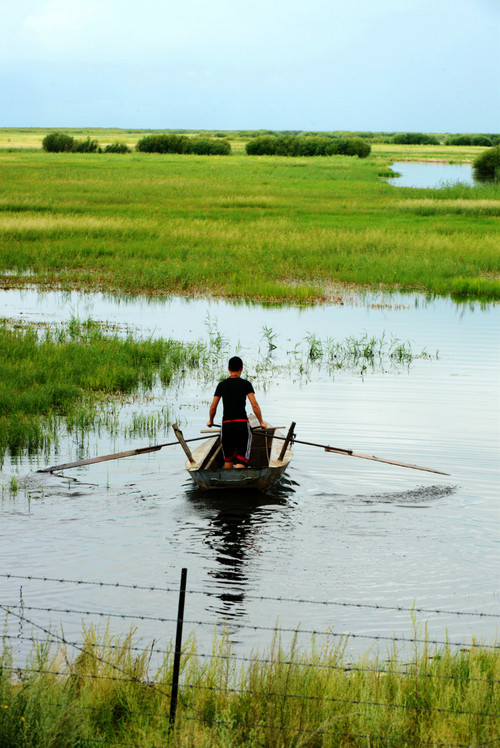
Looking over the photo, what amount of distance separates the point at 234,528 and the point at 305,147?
122977 millimetres

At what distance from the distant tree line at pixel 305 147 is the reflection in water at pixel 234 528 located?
380 ft

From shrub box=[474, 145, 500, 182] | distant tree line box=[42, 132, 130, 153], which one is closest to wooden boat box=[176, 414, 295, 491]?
shrub box=[474, 145, 500, 182]

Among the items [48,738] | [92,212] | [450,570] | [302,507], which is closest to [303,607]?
[450,570]

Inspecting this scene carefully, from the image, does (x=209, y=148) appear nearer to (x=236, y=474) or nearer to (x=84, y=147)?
(x=84, y=147)

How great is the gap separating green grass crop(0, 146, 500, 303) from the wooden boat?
13950mm

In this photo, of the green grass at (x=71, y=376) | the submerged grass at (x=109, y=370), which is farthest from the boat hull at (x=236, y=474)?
the green grass at (x=71, y=376)

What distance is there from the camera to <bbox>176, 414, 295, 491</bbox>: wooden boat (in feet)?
37.4

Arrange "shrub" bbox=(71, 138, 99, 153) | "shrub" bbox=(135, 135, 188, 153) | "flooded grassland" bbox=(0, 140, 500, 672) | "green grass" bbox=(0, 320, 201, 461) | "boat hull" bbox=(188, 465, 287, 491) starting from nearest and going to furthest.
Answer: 1. "flooded grassland" bbox=(0, 140, 500, 672)
2. "boat hull" bbox=(188, 465, 287, 491)
3. "green grass" bbox=(0, 320, 201, 461)
4. "shrub" bbox=(71, 138, 99, 153)
5. "shrub" bbox=(135, 135, 188, 153)

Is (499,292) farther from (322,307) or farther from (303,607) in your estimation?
(303,607)

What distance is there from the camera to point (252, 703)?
5.82m

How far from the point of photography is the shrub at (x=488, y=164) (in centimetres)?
8462

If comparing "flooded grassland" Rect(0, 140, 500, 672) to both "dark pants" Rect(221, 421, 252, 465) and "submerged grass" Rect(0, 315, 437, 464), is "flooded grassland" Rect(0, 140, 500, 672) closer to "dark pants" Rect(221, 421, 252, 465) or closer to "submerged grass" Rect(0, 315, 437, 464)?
"submerged grass" Rect(0, 315, 437, 464)

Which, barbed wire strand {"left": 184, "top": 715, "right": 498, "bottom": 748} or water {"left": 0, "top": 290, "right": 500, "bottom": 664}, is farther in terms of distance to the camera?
water {"left": 0, "top": 290, "right": 500, "bottom": 664}

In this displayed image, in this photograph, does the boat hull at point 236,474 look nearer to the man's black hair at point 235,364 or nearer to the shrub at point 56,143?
the man's black hair at point 235,364
